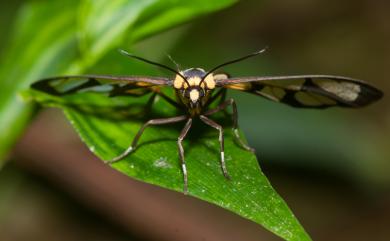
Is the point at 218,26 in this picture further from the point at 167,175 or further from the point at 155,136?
the point at 167,175

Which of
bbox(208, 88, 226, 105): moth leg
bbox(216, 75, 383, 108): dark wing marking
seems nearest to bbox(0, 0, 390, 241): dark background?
bbox(208, 88, 226, 105): moth leg

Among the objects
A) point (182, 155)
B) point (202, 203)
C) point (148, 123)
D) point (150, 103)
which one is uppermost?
point (202, 203)

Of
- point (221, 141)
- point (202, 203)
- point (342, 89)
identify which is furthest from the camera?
point (202, 203)

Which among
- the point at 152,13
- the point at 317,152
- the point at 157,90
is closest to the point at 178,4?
the point at 152,13

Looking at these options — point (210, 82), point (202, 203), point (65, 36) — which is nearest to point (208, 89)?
point (210, 82)

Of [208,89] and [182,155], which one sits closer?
[182,155]

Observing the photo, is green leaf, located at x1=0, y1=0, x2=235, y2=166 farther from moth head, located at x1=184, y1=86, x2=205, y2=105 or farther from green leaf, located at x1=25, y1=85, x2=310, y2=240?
moth head, located at x1=184, y1=86, x2=205, y2=105

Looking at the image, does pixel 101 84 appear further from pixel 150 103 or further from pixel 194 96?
pixel 194 96
